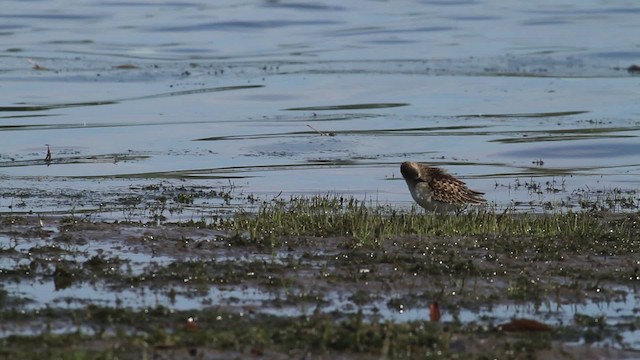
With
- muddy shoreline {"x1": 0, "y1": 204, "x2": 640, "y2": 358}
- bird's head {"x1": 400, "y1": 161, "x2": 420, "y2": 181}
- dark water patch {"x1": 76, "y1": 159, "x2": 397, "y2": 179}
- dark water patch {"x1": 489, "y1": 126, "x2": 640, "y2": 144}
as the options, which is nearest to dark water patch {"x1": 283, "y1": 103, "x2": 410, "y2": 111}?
dark water patch {"x1": 489, "y1": 126, "x2": 640, "y2": 144}

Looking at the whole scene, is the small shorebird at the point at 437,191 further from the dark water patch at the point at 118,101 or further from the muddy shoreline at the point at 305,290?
the dark water patch at the point at 118,101

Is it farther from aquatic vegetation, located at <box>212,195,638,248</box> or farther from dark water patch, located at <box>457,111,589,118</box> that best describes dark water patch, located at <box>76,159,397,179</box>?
dark water patch, located at <box>457,111,589,118</box>

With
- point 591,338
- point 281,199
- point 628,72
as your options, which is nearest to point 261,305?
point 591,338

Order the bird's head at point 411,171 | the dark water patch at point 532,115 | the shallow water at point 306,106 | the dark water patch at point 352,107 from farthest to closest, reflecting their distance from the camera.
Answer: the dark water patch at point 352,107 → the dark water patch at point 532,115 → the shallow water at point 306,106 → the bird's head at point 411,171

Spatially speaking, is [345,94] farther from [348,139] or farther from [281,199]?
[281,199]

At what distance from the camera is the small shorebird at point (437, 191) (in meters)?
13.9

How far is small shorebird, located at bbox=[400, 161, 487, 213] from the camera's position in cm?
1392

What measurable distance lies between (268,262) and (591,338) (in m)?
2.87

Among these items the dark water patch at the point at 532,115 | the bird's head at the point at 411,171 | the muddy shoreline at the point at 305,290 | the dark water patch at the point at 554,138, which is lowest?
the muddy shoreline at the point at 305,290

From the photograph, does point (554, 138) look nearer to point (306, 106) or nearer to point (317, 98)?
point (306, 106)

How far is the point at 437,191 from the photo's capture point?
45.7ft

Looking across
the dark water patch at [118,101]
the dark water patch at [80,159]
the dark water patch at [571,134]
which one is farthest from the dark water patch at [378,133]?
the dark water patch at [118,101]

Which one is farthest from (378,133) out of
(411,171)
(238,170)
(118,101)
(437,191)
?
(437,191)

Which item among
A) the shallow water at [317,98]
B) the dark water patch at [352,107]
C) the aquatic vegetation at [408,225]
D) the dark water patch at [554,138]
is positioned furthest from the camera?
the dark water patch at [352,107]
